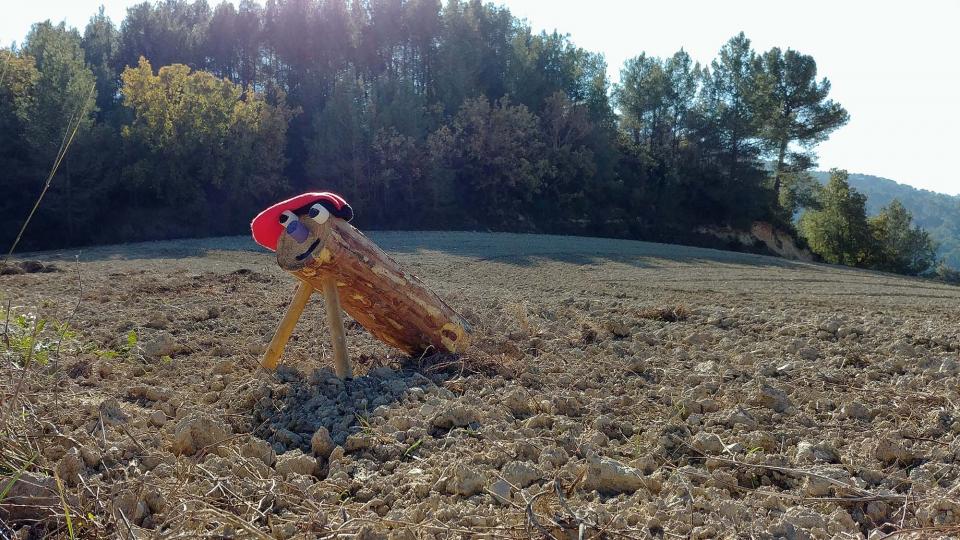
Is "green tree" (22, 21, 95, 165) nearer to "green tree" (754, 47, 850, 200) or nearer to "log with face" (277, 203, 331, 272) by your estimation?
"log with face" (277, 203, 331, 272)

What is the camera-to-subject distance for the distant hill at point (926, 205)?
115312mm

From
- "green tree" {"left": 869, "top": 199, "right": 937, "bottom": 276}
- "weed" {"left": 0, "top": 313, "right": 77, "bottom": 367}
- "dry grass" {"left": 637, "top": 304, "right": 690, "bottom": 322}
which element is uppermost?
"green tree" {"left": 869, "top": 199, "right": 937, "bottom": 276}

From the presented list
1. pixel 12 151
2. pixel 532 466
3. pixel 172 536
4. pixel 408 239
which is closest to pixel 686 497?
pixel 532 466

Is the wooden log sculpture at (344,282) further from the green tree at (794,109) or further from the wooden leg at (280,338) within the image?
the green tree at (794,109)

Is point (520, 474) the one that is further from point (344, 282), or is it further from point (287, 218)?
point (287, 218)

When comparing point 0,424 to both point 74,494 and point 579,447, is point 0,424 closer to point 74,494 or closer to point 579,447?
point 74,494

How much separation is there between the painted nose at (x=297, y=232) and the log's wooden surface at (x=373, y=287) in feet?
0.13

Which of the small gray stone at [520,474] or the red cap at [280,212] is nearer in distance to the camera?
the small gray stone at [520,474]

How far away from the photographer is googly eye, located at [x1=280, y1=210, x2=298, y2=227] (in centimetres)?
595

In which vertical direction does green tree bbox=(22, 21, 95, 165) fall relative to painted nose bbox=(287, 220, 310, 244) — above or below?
above

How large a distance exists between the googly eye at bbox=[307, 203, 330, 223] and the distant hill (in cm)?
10634

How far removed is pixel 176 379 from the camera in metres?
6.24

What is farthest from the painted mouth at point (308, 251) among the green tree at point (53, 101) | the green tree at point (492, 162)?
the green tree at point (492, 162)

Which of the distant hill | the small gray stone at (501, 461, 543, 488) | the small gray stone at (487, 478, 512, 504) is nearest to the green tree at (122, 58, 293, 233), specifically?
the small gray stone at (501, 461, 543, 488)
